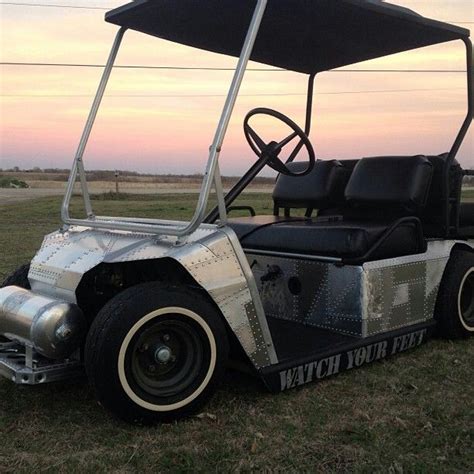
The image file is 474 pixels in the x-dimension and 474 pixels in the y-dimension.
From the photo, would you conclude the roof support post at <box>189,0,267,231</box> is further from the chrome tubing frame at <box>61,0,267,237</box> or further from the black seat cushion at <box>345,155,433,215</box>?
the black seat cushion at <box>345,155,433,215</box>

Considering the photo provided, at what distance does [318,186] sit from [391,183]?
0.74m

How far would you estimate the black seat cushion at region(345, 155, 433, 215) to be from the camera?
4141mm

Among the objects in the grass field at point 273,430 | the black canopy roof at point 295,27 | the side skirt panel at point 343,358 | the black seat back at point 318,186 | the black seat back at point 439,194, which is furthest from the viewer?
the black seat back at point 318,186

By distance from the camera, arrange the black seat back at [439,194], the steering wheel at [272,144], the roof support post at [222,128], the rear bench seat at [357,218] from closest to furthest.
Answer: the roof support post at [222,128] < the rear bench seat at [357,218] < the steering wheel at [272,144] < the black seat back at [439,194]

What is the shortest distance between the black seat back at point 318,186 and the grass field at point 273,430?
1677 millimetres

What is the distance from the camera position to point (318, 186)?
489cm

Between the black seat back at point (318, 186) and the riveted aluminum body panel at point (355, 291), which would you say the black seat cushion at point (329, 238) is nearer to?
the riveted aluminum body panel at point (355, 291)

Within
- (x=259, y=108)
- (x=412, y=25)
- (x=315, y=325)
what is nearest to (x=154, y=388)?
(x=315, y=325)

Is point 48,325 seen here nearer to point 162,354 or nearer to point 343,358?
point 162,354

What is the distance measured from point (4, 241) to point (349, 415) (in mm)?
8130

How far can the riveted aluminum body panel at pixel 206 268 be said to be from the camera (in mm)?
2801

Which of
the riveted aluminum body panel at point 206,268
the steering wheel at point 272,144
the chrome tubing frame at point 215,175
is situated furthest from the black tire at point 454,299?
the chrome tubing frame at point 215,175

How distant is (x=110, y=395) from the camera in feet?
8.46

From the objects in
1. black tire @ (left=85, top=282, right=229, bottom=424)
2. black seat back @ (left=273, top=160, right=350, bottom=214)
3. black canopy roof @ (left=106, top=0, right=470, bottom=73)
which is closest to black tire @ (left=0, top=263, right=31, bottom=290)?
black tire @ (left=85, top=282, right=229, bottom=424)
